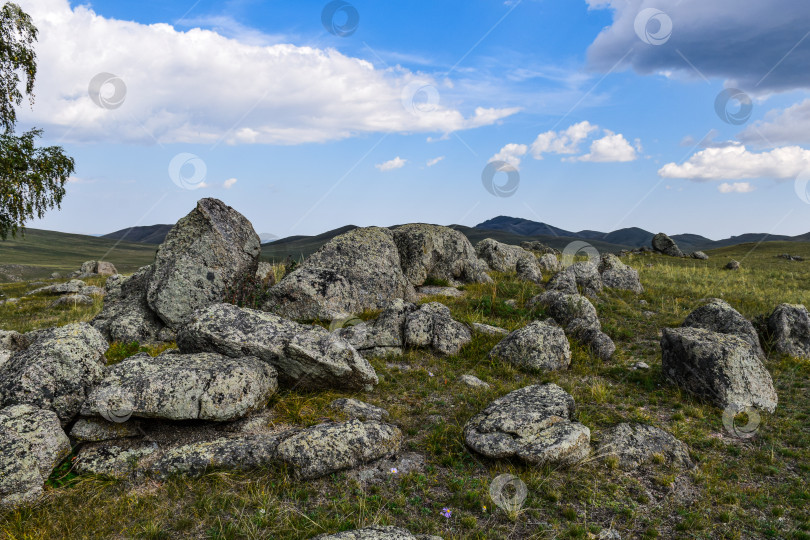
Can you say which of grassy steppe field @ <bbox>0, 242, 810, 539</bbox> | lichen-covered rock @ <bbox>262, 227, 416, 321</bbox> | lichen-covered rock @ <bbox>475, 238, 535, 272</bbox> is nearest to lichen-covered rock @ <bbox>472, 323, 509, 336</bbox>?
grassy steppe field @ <bbox>0, 242, 810, 539</bbox>

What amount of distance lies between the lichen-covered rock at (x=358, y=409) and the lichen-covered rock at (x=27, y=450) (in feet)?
17.0

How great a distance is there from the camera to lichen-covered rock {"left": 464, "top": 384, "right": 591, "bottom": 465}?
27.3ft

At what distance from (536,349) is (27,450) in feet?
39.6

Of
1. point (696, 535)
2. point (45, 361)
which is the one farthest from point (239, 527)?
point (696, 535)

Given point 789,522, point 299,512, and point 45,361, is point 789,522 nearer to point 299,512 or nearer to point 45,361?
point 299,512

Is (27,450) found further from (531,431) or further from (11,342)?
(531,431)

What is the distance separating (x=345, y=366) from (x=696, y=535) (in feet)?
24.1

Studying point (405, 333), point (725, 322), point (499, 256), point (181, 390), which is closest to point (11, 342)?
point (181, 390)

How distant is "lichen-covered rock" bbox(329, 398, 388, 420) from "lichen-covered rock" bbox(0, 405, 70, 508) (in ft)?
17.0

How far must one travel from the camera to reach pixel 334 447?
26.8 ft

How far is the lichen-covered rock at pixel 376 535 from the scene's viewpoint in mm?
5922

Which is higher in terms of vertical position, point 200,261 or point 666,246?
point 666,246

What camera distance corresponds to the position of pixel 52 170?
28078 millimetres

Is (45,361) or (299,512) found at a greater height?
(45,361)
